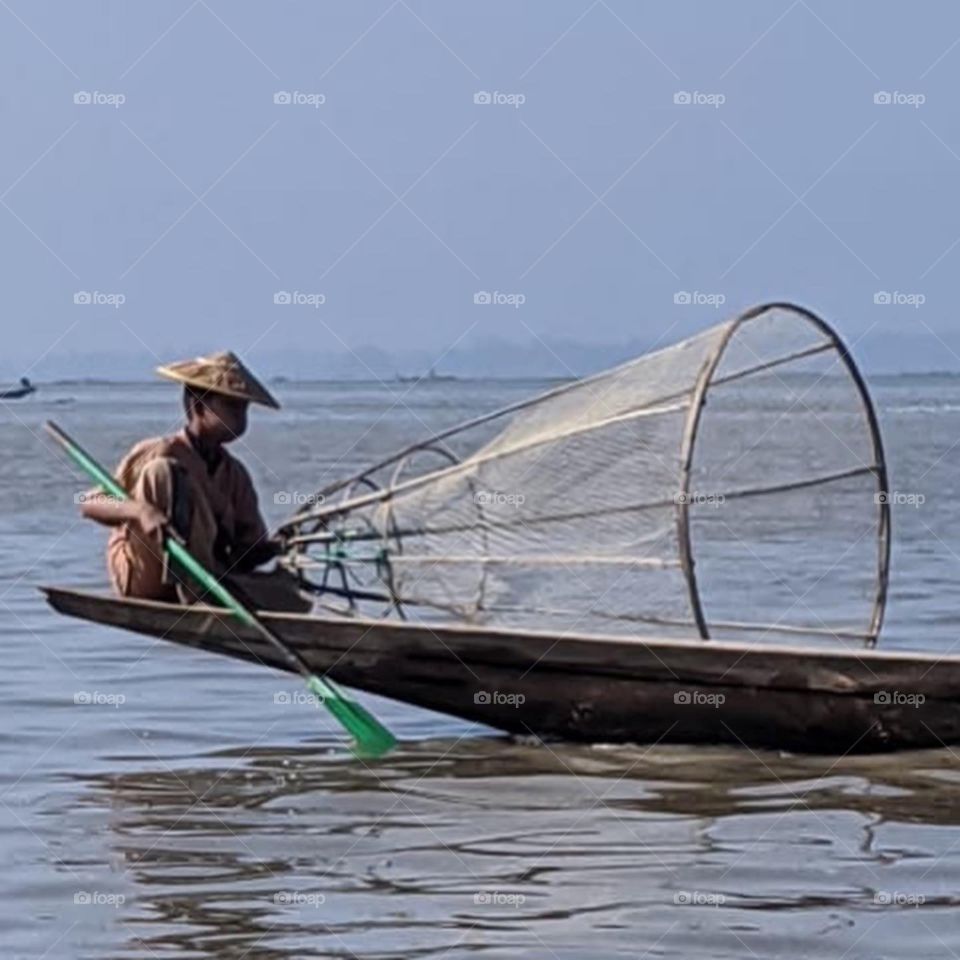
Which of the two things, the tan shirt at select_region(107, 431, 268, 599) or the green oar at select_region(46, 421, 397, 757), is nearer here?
the green oar at select_region(46, 421, 397, 757)

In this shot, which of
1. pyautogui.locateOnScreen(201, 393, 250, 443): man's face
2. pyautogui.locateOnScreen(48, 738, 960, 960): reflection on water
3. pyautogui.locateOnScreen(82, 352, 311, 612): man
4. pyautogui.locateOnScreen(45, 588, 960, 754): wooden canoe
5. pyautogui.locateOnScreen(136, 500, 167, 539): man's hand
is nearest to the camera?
pyautogui.locateOnScreen(48, 738, 960, 960): reflection on water

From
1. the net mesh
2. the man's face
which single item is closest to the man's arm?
the man's face

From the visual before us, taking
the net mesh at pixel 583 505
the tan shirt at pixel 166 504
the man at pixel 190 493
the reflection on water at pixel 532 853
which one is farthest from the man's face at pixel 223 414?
the reflection on water at pixel 532 853

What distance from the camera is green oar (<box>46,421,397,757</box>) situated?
812cm

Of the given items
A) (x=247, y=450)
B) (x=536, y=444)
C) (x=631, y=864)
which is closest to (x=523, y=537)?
(x=536, y=444)

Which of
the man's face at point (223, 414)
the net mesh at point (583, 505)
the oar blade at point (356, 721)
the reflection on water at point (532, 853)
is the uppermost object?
the man's face at point (223, 414)

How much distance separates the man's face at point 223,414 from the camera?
27.3ft

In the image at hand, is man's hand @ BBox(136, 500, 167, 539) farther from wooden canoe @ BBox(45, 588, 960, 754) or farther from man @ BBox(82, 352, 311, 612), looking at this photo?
wooden canoe @ BBox(45, 588, 960, 754)

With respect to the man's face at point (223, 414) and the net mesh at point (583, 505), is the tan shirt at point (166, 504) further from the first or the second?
the net mesh at point (583, 505)

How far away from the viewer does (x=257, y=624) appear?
26.8 feet

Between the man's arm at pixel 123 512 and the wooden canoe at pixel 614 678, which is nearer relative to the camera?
the wooden canoe at pixel 614 678

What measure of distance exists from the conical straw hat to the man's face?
0.12ft

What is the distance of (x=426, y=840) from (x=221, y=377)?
1.80 m

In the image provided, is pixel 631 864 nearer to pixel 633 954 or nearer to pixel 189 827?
pixel 633 954
